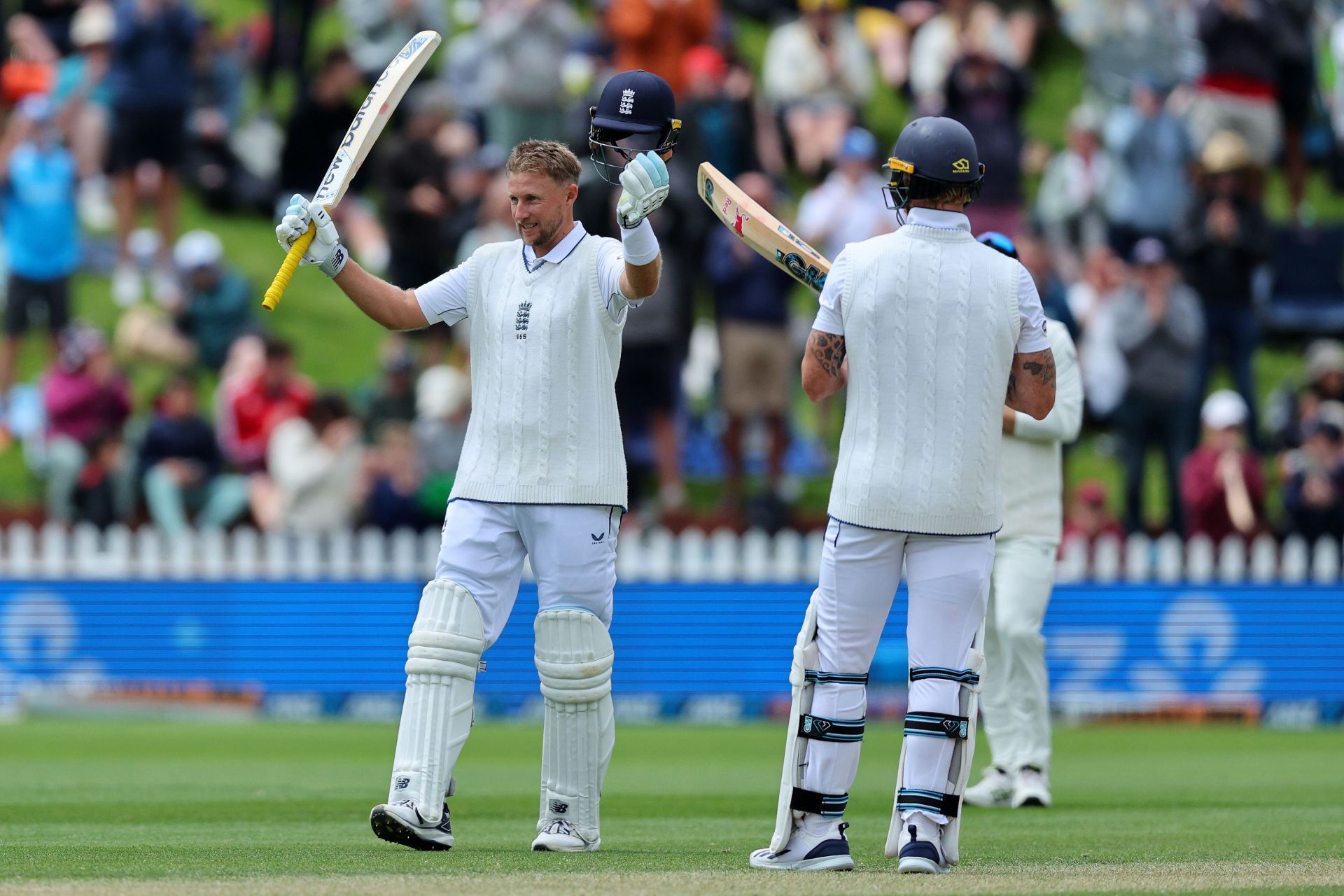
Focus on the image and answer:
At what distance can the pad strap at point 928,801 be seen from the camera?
289 inches

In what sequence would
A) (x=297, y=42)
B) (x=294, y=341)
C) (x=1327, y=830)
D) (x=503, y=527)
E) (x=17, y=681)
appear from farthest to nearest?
(x=297, y=42) < (x=294, y=341) < (x=17, y=681) < (x=1327, y=830) < (x=503, y=527)

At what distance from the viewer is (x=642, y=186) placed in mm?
7418

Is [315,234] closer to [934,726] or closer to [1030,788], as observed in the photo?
[934,726]

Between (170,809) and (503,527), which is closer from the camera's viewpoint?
(503,527)

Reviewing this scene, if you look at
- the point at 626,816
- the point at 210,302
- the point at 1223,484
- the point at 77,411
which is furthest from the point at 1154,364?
the point at 626,816

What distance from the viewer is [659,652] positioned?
1712 cm

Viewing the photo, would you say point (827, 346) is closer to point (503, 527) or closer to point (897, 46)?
point (503, 527)

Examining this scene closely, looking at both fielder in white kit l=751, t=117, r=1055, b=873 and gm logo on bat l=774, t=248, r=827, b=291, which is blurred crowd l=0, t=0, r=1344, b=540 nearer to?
gm logo on bat l=774, t=248, r=827, b=291

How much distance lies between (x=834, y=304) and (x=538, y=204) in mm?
1267

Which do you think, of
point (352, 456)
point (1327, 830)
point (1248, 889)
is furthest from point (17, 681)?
point (1248, 889)

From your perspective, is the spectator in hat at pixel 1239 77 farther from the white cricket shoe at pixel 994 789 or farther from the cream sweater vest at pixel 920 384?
the cream sweater vest at pixel 920 384

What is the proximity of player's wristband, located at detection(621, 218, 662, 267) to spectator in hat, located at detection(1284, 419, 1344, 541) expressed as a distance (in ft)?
36.4

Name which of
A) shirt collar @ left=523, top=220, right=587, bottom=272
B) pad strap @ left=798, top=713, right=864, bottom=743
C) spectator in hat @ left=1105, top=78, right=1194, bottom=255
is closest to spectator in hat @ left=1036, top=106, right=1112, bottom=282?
spectator in hat @ left=1105, top=78, right=1194, bottom=255

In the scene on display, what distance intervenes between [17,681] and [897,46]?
10974 mm
